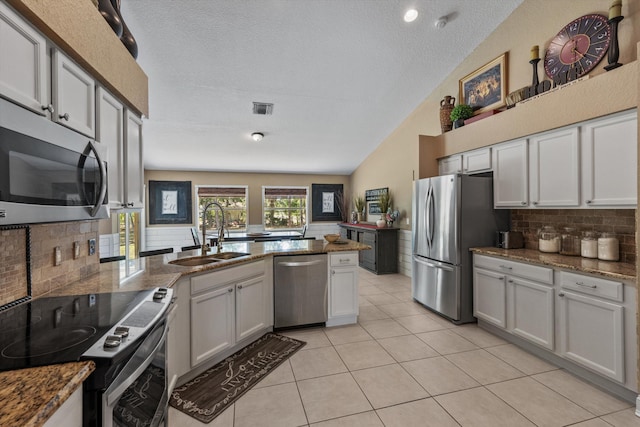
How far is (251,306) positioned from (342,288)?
1028mm

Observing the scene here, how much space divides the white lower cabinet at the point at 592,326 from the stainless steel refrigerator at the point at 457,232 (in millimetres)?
999

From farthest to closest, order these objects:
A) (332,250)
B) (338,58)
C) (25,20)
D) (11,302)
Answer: (338,58)
(332,250)
(11,302)
(25,20)

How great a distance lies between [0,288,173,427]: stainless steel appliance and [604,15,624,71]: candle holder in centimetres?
367

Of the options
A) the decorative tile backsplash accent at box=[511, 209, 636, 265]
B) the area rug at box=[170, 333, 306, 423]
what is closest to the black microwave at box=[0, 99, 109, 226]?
the area rug at box=[170, 333, 306, 423]

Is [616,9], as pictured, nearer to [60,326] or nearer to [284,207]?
[60,326]

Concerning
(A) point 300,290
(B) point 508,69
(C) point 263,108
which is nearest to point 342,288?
(A) point 300,290

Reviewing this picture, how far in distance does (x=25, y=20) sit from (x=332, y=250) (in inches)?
103

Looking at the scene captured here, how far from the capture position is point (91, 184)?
1406mm

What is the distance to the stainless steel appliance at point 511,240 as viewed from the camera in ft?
10.5

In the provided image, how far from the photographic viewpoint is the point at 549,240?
9.51 feet

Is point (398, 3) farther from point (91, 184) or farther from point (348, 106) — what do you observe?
point (91, 184)

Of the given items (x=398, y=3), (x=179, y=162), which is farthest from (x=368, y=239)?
(x=179, y=162)

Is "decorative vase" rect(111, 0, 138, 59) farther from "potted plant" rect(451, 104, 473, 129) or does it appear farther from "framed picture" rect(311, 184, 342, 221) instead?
"framed picture" rect(311, 184, 342, 221)

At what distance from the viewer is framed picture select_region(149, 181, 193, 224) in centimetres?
692
